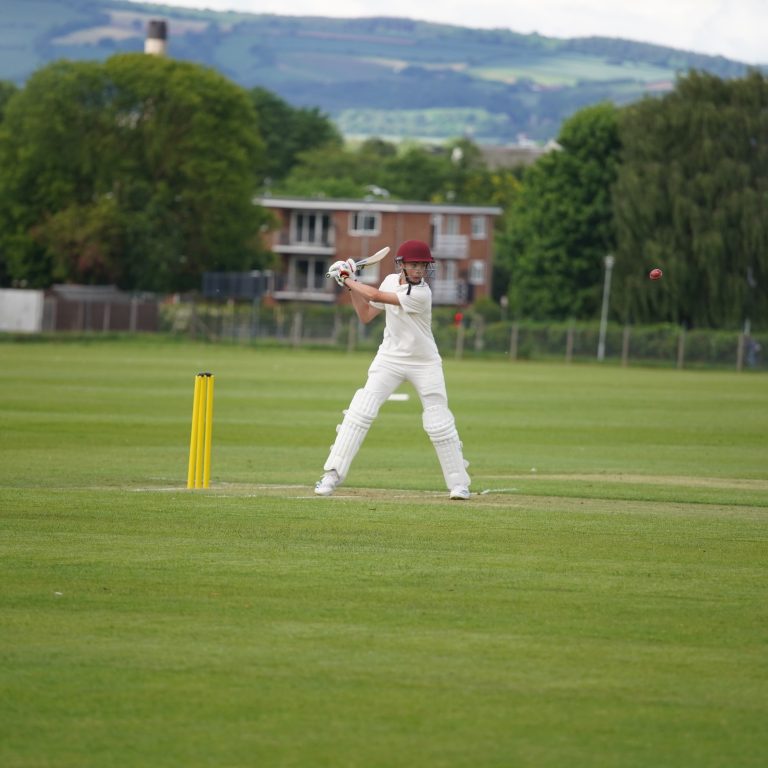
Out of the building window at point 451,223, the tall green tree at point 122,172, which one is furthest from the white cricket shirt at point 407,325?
the building window at point 451,223

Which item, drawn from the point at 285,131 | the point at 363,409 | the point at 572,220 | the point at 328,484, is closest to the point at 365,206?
the point at 572,220

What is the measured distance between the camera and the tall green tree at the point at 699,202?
83.1m

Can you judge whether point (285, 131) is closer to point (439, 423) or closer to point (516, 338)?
point (516, 338)

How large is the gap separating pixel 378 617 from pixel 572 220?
85.5 m

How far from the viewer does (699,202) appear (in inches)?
3310

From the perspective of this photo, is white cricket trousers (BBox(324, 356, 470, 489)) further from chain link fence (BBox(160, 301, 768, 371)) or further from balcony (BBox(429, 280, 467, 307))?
balcony (BBox(429, 280, 467, 307))

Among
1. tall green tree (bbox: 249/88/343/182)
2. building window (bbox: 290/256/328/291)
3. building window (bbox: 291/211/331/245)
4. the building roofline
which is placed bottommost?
building window (bbox: 290/256/328/291)

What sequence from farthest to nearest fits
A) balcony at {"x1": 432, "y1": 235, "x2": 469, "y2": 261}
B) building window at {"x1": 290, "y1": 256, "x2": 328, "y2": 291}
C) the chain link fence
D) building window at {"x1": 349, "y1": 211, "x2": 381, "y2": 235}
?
balcony at {"x1": 432, "y1": 235, "x2": 469, "y2": 261}, building window at {"x1": 290, "y1": 256, "x2": 328, "y2": 291}, building window at {"x1": 349, "y1": 211, "x2": 381, "y2": 235}, the chain link fence

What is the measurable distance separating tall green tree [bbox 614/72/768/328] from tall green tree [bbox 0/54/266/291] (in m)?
21.5

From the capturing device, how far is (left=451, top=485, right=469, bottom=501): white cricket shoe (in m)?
15.2

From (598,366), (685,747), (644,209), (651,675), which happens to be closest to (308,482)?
(651,675)

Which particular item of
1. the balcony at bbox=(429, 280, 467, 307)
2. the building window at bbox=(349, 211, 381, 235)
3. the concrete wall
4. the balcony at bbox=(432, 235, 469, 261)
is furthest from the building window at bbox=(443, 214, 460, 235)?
the concrete wall

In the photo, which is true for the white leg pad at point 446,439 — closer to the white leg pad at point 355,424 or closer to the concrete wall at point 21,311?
the white leg pad at point 355,424

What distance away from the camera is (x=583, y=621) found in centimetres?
916
